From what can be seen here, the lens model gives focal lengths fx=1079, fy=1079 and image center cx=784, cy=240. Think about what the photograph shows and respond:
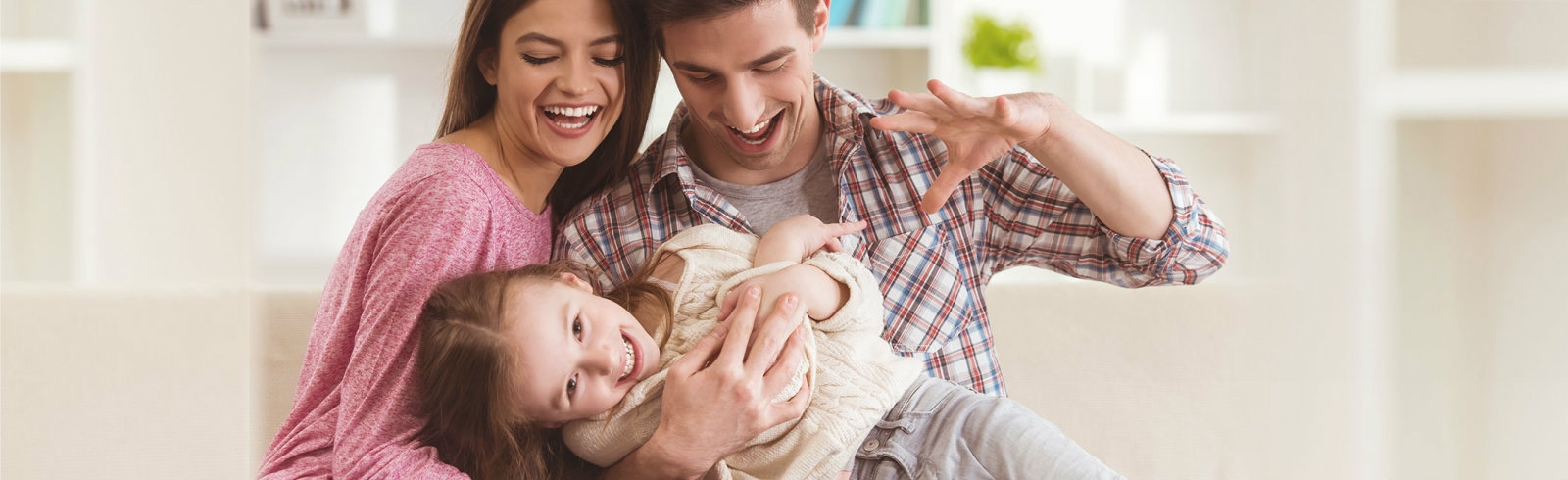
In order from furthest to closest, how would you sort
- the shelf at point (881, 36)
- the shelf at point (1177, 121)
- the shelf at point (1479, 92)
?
the shelf at point (1177, 121) < the shelf at point (881, 36) < the shelf at point (1479, 92)

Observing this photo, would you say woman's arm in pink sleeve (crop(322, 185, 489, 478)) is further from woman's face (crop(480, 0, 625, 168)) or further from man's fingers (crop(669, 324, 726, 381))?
man's fingers (crop(669, 324, 726, 381))

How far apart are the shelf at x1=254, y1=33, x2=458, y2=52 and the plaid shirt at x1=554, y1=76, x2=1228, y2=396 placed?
1583mm

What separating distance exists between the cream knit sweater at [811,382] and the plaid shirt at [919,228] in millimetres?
132

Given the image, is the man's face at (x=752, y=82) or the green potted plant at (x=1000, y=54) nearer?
the man's face at (x=752, y=82)

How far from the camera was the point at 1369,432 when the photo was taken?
1.71 ft

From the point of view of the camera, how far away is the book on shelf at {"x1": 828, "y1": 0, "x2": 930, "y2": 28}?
271 cm

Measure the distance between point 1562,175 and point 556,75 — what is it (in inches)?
35.8

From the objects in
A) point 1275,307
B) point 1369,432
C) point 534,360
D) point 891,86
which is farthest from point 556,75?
point 891,86

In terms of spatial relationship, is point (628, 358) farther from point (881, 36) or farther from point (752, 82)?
point (881, 36)

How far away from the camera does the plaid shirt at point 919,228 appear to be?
4.25ft

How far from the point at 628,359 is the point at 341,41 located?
202cm

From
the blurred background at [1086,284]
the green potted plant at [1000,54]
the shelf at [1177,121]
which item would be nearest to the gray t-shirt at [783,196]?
the blurred background at [1086,284]

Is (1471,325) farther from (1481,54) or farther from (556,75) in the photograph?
(556,75)

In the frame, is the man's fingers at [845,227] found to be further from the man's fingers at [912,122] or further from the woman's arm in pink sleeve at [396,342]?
the woman's arm in pink sleeve at [396,342]
